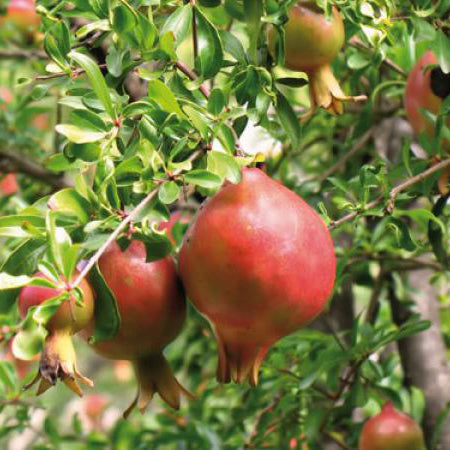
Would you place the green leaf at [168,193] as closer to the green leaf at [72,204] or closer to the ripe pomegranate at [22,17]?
the green leaf at [72,204]

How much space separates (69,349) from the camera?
0.85 m

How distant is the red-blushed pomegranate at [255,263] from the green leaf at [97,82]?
0.14 meters

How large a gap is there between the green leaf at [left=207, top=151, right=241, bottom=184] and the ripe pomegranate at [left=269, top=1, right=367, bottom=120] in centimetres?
23

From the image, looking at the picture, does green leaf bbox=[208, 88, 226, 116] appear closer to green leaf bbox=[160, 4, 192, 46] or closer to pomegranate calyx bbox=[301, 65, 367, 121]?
green leaf bbox=[160, 4, 192, 46]

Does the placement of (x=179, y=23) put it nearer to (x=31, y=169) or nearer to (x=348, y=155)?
(x=348, y=155)

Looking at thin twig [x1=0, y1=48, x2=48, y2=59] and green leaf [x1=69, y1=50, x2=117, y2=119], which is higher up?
green leaf [x1=69, y1=50, x2=117, y2=119]

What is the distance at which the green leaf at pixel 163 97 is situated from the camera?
3.00ft

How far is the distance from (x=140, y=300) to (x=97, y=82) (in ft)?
0.72

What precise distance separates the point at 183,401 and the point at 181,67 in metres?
1.91

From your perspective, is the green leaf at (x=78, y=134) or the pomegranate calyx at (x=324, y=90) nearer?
the green leaf at (x=78, y=134)

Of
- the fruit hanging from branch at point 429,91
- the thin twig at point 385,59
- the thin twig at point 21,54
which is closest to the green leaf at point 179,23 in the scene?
the fruit hanging from branch at point 429,91

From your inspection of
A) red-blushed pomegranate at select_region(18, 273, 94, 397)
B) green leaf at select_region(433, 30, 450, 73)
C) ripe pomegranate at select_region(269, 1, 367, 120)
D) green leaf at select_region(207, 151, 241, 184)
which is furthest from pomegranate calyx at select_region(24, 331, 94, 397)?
green leaf at select_region(433, 30, 450, 73)

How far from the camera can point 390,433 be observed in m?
1.36

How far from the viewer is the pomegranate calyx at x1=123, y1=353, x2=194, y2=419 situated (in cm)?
104
